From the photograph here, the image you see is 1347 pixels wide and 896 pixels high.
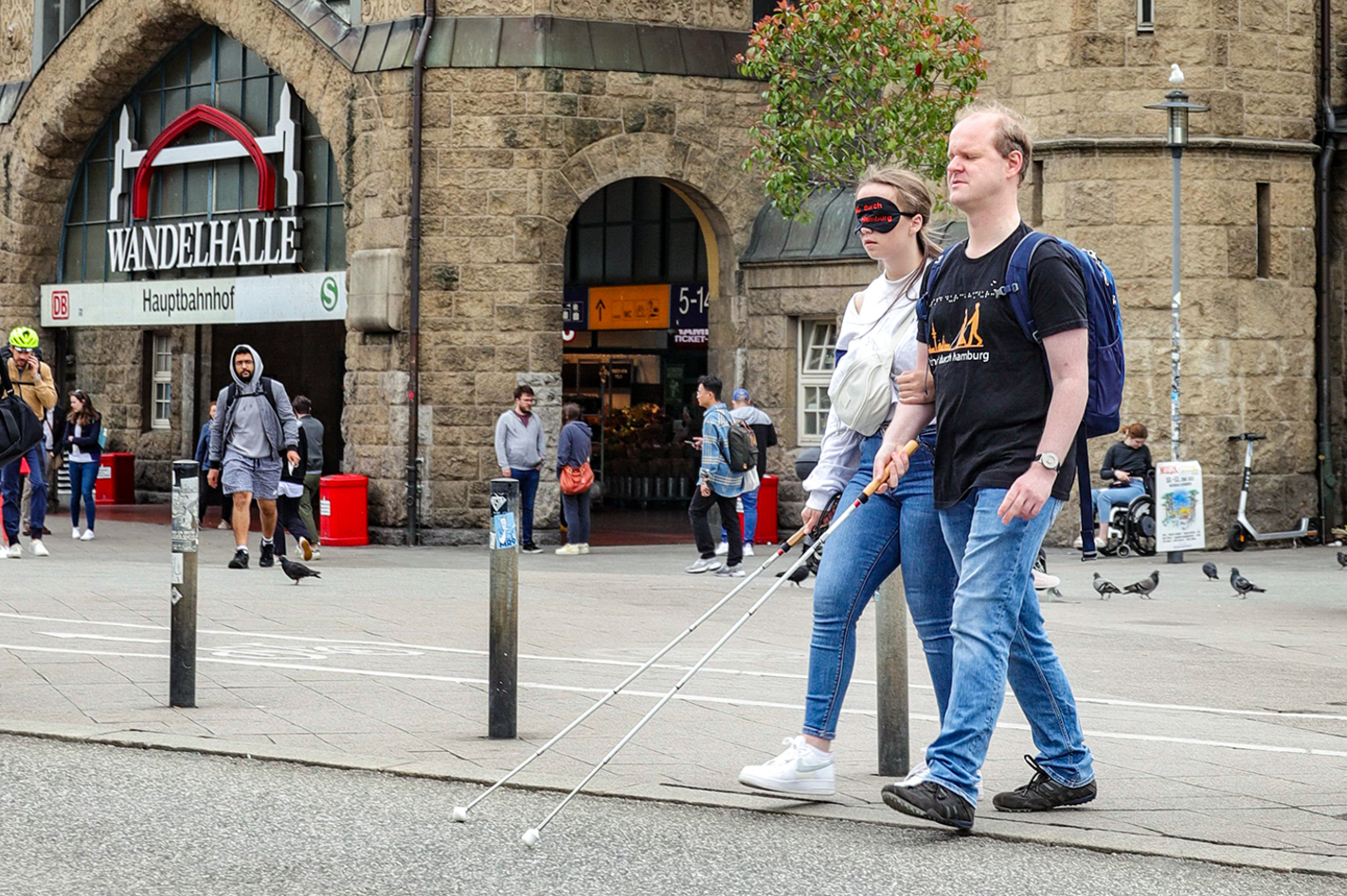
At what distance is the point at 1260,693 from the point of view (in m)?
9.11

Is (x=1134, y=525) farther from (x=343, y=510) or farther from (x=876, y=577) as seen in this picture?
(x=876, y=577)

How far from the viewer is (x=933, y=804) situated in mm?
5180

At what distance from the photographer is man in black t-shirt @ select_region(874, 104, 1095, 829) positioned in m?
5.20

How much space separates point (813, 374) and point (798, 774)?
16.1m

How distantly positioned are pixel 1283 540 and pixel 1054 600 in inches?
265

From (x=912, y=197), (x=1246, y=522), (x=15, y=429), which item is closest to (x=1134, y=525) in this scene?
(x=1246, y=522)

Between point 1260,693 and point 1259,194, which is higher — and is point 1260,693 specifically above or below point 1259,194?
below

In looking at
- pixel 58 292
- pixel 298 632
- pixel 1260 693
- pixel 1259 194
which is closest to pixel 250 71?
pixel 58 292

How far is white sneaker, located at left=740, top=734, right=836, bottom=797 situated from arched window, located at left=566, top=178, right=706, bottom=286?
1872cm

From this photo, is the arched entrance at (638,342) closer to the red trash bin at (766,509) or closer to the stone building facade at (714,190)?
the red trash bin at (766,509)

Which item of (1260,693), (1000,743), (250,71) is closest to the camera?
(1000,743)

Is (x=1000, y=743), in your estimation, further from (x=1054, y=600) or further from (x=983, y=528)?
(x=1054, y=600)

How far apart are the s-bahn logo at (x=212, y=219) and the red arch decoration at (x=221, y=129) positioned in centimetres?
1

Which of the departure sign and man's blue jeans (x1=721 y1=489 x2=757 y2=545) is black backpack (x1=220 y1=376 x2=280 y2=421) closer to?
man's blue jeans (x1=721 y1=489 x2=757 y2=545)
